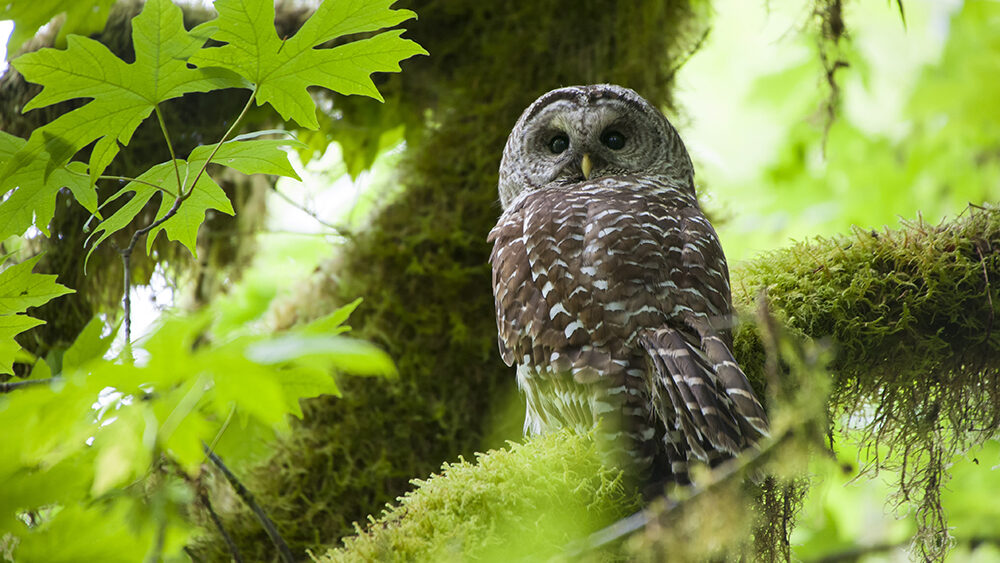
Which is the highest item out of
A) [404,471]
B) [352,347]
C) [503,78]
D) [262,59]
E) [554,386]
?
[503,78]

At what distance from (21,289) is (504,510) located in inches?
41.4

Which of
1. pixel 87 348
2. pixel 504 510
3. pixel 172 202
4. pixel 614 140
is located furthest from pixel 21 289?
pixel 614 140

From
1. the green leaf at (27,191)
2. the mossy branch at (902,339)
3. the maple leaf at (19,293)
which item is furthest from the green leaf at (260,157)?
the mossy branch at (902,339)

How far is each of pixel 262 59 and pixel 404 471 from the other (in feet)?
5.98

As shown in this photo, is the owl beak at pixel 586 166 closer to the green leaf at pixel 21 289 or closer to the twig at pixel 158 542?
the green leaf at pixel 21 289

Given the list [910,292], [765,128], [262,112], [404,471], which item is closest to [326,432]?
[404,471]

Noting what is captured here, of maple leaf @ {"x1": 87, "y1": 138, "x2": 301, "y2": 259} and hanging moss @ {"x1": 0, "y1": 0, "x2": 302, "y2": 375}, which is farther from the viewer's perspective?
hanging moss @ {"x1": 0, "y1": 0, "x2": 302, "y2": 375}

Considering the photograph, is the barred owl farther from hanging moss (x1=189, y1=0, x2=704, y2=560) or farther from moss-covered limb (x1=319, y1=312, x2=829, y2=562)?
hanging moss (x1=189, y1=0, x2=704, y2=560)

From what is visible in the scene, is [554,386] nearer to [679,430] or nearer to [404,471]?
[679,430]

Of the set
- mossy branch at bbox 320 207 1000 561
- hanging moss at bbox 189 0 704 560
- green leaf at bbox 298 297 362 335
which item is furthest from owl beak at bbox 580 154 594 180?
green leaf at bbox 298 297 362 335

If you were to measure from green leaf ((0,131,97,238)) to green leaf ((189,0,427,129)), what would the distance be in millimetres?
394

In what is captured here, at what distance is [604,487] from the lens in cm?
157

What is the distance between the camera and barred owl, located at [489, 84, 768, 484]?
168 centimetres

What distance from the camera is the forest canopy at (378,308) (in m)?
0.90
